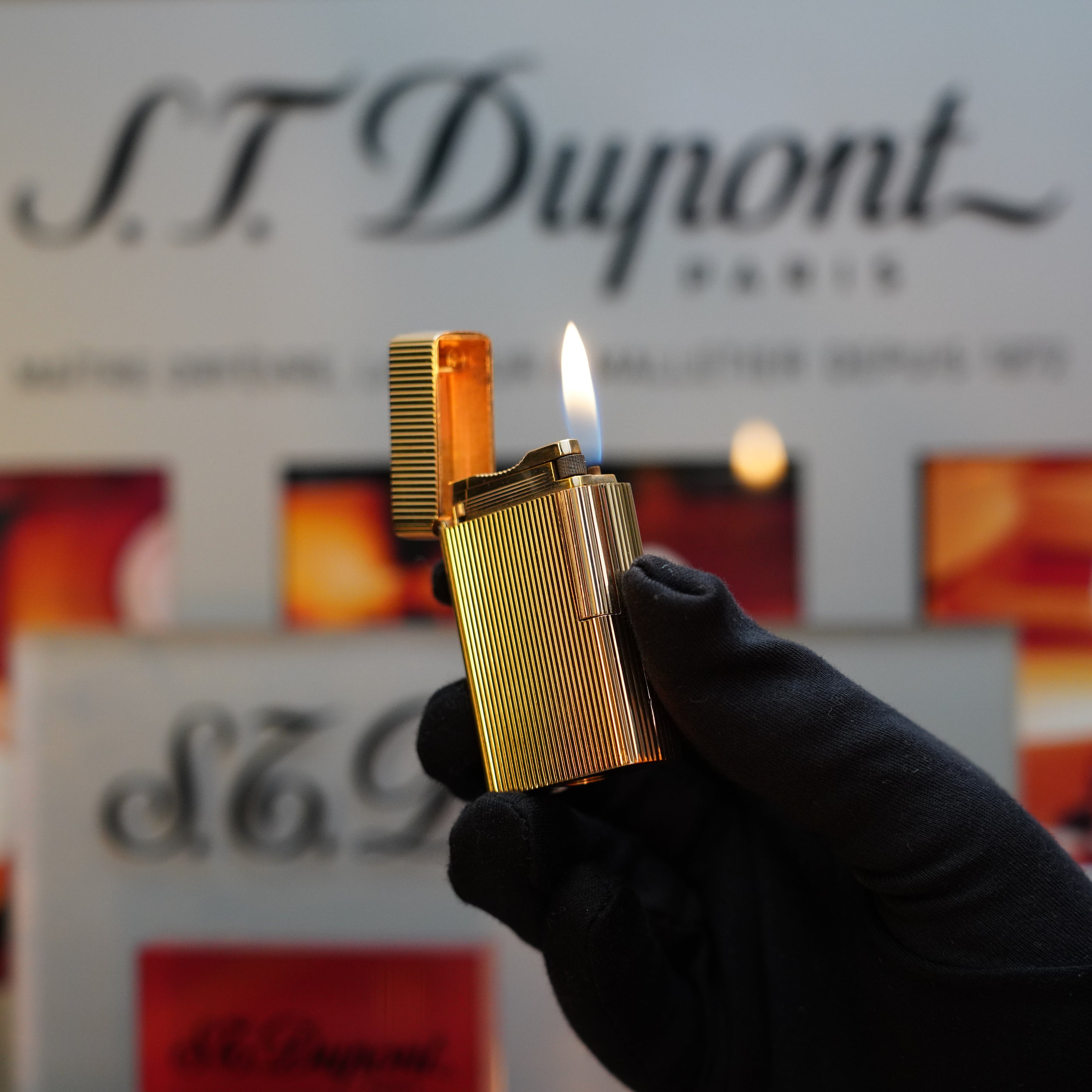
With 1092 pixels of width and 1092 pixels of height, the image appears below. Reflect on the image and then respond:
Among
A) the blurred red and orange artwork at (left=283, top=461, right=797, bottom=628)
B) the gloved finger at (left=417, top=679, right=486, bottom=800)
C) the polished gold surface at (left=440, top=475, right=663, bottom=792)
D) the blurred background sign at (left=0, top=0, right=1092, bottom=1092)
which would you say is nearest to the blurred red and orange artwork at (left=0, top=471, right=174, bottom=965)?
the blurred background sign at (left=0, top=0, right=1092, bottom=1092)

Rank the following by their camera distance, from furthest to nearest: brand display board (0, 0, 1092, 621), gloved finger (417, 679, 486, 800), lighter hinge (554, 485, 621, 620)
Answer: brand display board (0, 0, 1092, 621) → gloved finger (417, 679, 486, 800) → lighter hinge (554, 485, 621, 620)

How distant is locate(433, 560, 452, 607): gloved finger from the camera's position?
0.48m

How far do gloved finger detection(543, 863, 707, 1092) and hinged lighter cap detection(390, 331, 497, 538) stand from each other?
19 cm

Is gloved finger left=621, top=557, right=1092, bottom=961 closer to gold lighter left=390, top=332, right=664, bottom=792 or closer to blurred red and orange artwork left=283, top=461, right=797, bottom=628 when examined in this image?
gold lighter left=390, top=332, right=664, bottom=792

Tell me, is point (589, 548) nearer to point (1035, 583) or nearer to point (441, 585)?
point (441, 585)

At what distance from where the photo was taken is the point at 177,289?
100 centimetres

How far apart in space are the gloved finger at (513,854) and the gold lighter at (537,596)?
0.6 inches

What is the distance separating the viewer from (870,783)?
0.43m

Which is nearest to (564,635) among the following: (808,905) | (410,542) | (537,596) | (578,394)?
(537,596)

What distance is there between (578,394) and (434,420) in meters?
0.07

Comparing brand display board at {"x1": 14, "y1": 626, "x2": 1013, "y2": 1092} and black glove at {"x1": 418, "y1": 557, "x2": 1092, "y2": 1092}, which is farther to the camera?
brand display board at {"x1": 14, "y1": 626, "x2": 1013, "y2": 1092}

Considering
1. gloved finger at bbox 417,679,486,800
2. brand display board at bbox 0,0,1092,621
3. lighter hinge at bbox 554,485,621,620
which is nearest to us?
lighter hinge at bbox 554,485,621,620

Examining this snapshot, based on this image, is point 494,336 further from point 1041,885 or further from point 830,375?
point 1041,885

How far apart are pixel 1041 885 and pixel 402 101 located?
881 mm
